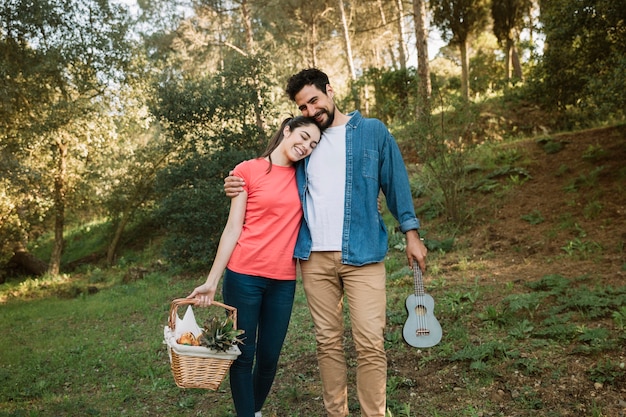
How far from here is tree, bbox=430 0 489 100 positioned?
1344cm

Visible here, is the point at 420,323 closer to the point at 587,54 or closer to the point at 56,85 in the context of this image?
the point at 587,54

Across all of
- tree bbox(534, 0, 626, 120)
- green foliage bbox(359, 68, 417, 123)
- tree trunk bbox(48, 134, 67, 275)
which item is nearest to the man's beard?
tree bbox(534, 0, 626, 120)

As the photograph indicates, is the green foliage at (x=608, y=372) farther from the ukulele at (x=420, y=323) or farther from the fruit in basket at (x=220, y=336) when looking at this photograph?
the fruit in basket at (x=220, y=336)

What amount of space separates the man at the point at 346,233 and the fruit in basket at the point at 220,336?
1.72ft

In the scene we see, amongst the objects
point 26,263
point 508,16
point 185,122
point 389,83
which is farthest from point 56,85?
point 508,16

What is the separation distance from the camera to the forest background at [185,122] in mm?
7949

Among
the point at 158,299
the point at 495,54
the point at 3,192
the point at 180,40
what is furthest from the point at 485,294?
the point at 495,54

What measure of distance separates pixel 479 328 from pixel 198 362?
287cm

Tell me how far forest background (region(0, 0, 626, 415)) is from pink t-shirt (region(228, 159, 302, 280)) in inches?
165

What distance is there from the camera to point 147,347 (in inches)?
222

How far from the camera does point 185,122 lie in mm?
9352

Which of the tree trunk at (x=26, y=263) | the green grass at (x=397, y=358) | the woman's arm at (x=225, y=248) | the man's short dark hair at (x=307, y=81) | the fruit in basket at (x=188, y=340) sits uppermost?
the man's short dark hair at (x=307, y=81)

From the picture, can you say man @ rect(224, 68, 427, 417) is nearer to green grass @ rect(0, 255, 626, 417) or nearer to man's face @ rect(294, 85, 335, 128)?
man's face @ rect(294, 85, 335, 128)

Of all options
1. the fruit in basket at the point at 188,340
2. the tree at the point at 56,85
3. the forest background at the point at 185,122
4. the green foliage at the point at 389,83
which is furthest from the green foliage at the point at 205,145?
the fruit in basket at the point at 188,340
